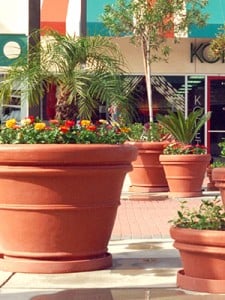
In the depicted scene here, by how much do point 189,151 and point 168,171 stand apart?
54cm

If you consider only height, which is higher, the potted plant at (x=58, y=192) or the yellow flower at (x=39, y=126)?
the yellow flower at (x=39, y=126)

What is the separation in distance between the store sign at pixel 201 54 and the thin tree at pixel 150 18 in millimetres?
3269

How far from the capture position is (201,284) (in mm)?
6340

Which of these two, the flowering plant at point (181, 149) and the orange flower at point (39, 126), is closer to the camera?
the orange flower at point (39, 126)

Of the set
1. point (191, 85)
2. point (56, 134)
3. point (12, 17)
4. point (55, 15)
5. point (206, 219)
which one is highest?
point (55, 15)

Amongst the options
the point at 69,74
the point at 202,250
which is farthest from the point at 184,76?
the point at 202,250

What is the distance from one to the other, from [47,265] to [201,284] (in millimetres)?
1566

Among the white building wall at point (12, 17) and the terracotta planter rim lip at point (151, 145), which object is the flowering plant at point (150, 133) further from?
the white building wall at point (12, 17)

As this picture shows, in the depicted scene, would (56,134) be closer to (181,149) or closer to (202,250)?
(202,250)

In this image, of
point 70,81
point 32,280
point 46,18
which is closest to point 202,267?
point 32,280

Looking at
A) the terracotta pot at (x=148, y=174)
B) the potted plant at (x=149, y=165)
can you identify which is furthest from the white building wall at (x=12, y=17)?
the terracotta pot at (x=148, y=174)

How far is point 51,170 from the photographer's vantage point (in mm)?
7000

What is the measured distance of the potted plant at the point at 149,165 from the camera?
52.0 feet

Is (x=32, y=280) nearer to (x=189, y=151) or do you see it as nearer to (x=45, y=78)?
(x=45, y=78)
